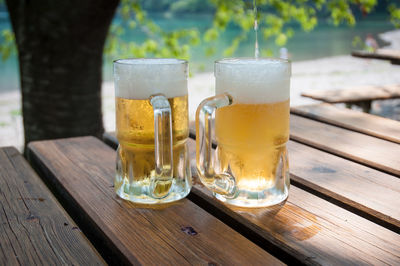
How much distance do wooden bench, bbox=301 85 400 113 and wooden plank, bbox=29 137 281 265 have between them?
1830mm

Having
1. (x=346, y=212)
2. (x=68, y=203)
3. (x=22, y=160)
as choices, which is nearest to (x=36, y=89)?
(x=22, y=160)

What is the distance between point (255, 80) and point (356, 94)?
Result: 97.4 inches

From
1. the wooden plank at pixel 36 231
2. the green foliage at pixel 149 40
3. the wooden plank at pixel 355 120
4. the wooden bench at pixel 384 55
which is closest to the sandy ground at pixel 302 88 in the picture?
the green foliage at pixel 149 40

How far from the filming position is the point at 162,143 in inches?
37.4

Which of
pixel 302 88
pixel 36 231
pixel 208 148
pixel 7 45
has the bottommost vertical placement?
pixel 302 88

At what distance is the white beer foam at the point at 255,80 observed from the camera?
0.97 m

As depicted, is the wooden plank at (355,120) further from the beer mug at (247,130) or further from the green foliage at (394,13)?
the green foliage at (394,13)

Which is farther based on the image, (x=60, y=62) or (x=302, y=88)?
(x=302, y=88)

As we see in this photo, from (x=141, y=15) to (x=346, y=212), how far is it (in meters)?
4.17

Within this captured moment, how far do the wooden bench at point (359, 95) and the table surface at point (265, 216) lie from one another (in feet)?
4.59

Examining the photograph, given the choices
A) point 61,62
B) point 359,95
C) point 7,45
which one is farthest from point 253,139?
point 7,45

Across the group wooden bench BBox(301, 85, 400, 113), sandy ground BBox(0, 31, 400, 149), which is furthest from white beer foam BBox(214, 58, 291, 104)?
sandy ground BBox(0, 31, 400, 149)

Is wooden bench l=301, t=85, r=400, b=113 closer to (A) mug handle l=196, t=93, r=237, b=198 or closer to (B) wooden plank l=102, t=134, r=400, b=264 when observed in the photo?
(B) wooden plank l=102, t=134, r=400, b=264

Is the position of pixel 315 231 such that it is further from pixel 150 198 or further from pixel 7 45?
pixel 7 45
